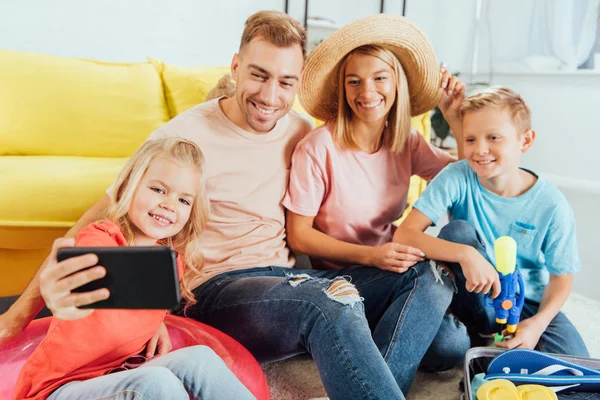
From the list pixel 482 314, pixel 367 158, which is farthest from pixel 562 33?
pixel 482 314

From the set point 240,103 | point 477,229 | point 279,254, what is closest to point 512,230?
point 477,229

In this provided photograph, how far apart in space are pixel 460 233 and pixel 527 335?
28cm

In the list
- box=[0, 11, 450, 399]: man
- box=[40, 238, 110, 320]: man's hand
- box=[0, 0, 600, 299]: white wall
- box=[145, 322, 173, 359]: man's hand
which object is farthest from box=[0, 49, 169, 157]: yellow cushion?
box=[40, 238, 110, 320]: man's hand

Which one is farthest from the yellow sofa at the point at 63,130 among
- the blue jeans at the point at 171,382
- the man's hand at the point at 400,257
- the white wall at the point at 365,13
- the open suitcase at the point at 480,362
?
the open suitcase at the point at 480,362

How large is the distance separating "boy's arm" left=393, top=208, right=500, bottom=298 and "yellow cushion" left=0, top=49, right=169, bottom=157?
1.26 meters

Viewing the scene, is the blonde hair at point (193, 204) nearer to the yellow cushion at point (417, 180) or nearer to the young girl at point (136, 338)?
the young girl at point (136, 338)

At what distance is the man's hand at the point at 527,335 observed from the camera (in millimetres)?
1190

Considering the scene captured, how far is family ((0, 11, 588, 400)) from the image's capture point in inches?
39.7

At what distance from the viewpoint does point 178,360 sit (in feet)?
3.04

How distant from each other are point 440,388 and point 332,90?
2.84ft

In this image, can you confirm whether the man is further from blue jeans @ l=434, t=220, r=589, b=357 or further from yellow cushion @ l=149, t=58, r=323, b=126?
yellow cushion @ l=149, t=58, r=323, b=126

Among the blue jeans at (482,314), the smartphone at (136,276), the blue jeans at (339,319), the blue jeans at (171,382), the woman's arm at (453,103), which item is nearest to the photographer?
the smartphone at (136,276)

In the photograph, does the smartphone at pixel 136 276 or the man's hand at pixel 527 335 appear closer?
the smartphone at pixel 136 276

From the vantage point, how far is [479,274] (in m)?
1.19
